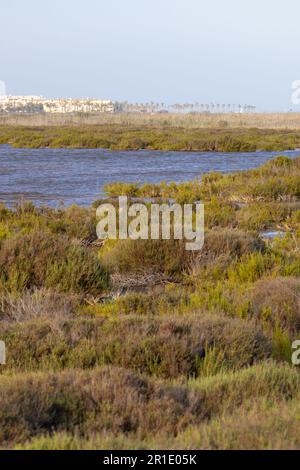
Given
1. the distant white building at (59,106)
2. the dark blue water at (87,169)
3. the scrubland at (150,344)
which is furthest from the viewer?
the distant white building at (59,106)

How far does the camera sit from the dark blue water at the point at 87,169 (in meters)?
25.3

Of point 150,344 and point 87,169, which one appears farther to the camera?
point 87,169

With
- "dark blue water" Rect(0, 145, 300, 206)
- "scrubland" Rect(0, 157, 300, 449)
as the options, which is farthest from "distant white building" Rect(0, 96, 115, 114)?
"scrubland" Rect(0, 157, 300, 449)

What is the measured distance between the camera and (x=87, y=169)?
34.8m

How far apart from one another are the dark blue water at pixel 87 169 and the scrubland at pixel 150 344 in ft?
37.3

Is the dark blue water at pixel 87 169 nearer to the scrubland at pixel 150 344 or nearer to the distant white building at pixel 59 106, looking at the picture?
the scrubland at pixel 150 344

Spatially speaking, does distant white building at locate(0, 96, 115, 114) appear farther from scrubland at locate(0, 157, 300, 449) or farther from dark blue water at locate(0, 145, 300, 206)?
scrubland at locate(0, 157, 300, 449)

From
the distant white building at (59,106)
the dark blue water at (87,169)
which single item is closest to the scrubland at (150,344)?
the dark blue water at (87,169)

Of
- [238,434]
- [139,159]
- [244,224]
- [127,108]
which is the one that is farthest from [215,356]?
[127,108]

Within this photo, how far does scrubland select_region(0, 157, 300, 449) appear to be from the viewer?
4.77 m

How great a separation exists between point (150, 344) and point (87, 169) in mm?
28503

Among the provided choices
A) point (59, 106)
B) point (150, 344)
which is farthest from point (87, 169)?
point (59, 106)

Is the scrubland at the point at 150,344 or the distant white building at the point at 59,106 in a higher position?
the scrubland at the point at 150,344

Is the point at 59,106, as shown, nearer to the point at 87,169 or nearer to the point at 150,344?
the point at 87,169
